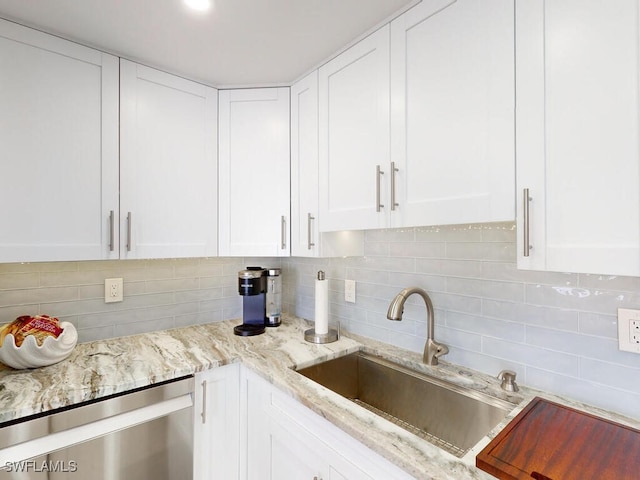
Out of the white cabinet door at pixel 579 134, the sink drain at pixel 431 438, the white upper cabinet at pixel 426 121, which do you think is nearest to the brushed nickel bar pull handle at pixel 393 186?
the white upper cabinet at pixel 426 121

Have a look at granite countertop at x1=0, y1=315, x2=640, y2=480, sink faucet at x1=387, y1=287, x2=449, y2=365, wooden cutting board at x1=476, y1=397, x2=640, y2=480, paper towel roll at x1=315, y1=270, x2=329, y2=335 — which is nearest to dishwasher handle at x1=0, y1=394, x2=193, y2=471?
granite countertop at x1=0, y1=315, x2=640, y2=480

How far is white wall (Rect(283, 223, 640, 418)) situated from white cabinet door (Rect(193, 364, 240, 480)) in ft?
2.25

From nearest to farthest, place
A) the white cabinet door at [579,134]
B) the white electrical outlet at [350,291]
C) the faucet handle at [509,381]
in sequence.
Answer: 1. the white cabinet door at [579,134]
2. the faucet handle at [509,381]
3. the white electrical outlet at [350,291]

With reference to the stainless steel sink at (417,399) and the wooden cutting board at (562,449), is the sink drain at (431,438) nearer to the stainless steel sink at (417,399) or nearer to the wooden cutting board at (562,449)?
the stainless steel sink at (417,399)

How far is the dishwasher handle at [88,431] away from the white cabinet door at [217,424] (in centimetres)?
8

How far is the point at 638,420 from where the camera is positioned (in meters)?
0.93

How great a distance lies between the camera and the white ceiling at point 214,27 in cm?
119

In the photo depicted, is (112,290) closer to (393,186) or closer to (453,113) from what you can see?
(393,186)

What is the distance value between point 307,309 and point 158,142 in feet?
4.07

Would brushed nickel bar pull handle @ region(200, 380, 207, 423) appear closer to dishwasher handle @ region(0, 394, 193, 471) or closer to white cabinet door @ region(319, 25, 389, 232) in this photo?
dishwasher handle @ region(0, 394, 193, 471)

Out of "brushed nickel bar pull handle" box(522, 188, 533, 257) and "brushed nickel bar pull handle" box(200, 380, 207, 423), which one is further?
"brushed nickel bar pull handle" box(200, 380, 207, 423)

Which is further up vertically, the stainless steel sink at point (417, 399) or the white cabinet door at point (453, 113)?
the white cabinet door at point (453, 113)

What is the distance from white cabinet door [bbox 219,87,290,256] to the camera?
5.87 ft

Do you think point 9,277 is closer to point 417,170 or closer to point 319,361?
point 319,361
